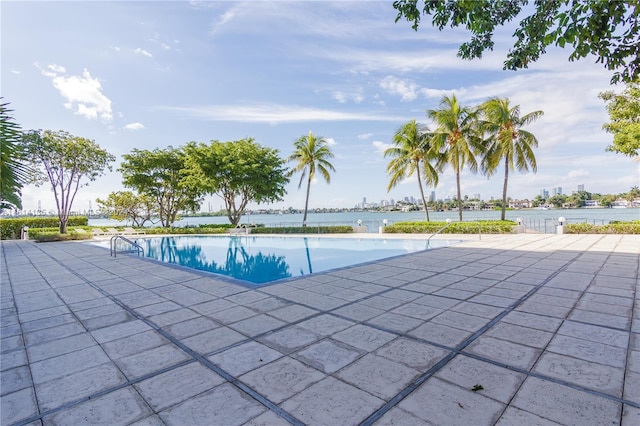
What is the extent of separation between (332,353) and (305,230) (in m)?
17.5

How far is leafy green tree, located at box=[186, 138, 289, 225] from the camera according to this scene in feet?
70.9

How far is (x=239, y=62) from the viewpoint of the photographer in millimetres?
12602

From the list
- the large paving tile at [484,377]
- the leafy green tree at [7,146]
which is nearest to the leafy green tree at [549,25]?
the large paving tile at [484,377]

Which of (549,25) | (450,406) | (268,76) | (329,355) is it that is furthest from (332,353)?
(268,76)

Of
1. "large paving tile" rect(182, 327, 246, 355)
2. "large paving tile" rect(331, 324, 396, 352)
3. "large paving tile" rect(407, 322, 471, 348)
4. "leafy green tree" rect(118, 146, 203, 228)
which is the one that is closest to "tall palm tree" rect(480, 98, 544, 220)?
"large paving tile" rect(407, 322, 471, 348)

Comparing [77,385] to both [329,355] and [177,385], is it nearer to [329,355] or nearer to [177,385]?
[177,385]

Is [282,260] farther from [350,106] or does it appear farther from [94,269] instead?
[350,106]

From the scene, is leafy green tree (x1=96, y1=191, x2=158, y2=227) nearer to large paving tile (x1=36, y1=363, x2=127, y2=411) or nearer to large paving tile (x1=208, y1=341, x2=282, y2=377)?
large paving tile (x1=36, y1=363, x2=127, y2=411)

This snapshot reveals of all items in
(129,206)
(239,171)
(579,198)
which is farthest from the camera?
(579,198)

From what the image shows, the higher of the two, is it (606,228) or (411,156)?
(411,156)

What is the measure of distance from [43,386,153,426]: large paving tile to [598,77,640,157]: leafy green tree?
18.2 m

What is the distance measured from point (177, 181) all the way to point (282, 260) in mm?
17933

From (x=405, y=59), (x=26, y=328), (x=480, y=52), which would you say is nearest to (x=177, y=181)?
(x=405, y=59)

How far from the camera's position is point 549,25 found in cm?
343
